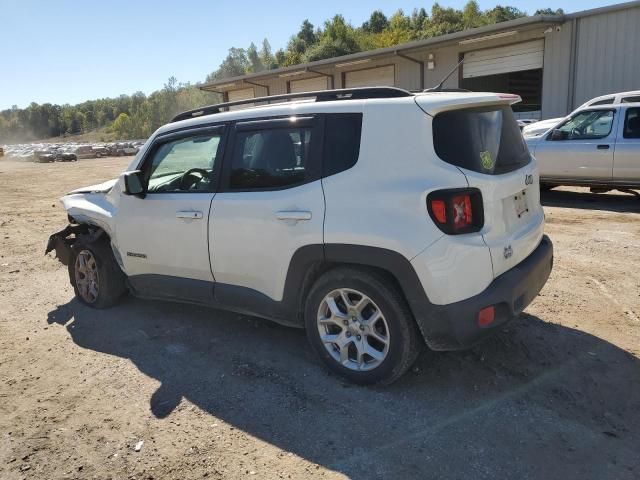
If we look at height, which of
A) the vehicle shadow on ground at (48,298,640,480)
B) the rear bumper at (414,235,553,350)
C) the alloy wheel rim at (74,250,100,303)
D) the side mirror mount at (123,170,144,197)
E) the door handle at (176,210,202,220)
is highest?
the side mirror mount at (123,170,144,197)

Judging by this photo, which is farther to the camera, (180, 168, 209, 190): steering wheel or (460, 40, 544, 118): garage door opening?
(460, 40, 544, 118): garage door opening

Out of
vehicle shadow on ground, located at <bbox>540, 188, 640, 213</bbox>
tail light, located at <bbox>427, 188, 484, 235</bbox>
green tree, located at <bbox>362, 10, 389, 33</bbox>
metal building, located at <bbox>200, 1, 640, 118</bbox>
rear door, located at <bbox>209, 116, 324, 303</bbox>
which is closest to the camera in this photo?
tail light, located at <bbox>427, 188, 484, 235</bbox>

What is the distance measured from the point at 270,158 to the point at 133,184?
136cm

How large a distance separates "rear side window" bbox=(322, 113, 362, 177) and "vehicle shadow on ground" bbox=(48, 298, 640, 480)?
144 cm

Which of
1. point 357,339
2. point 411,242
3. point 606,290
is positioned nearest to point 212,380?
point 357,339

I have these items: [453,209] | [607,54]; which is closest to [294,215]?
[453,209]

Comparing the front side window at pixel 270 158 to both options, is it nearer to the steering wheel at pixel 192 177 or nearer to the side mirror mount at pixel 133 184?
the steering wheel at pixel 192 177

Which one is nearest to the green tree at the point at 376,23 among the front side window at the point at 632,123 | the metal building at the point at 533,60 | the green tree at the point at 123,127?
the green tree at the point at 123,127

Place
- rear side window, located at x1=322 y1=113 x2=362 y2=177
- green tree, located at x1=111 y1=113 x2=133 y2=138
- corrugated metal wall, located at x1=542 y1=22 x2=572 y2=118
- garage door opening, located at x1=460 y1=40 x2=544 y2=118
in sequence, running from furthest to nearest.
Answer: green tree, located at x1=111 y1=113 x2=133 y2=138
garage door opening, located at x1=460 y1=40 x2=544 y2=118
corrugated metal wall, located at x1=542 y1=22 x2=572 y2=118
rear side window, located at x1=322 y1=113 x2=362 y2=177

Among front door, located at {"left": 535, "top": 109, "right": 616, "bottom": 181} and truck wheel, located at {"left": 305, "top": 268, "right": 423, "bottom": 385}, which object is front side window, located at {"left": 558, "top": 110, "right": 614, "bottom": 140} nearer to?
front door, located at {"left": 535, "top": 109, "right": 616, "bottom": 181}

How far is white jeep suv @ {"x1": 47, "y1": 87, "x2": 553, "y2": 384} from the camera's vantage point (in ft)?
9.80

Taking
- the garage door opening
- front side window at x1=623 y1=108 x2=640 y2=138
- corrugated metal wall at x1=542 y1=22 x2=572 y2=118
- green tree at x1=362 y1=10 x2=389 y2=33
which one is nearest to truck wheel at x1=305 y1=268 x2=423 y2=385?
front side window at x1=623 y1=108 x2=640 y2=138

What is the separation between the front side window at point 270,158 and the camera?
352cm

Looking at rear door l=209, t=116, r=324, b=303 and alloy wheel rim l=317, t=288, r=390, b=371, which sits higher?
rear door l=209, t=116, r=324, b=303
